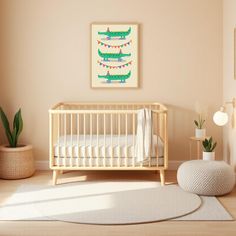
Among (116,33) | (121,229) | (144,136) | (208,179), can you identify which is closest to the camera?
(121,229)

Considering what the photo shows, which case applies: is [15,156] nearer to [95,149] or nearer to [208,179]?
[95,149]

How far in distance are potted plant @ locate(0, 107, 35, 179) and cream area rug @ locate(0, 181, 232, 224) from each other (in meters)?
0.39

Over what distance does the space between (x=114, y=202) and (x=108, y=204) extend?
0.24ft

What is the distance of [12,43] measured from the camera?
17.8ft

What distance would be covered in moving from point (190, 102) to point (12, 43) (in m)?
2.06

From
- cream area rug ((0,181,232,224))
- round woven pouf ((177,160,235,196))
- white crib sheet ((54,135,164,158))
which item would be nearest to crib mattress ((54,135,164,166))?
white crib sheet ((54,135,164,158))

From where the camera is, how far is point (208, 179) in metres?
4.22

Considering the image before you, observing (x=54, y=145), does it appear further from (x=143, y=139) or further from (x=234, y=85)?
(x=234, y=85)

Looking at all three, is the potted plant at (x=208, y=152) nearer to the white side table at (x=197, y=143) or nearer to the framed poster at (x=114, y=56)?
the white side table at (x=197, y=143)

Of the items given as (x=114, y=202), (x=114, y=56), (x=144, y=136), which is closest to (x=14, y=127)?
(x=114, y=56)

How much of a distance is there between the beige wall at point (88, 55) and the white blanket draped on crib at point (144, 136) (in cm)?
88

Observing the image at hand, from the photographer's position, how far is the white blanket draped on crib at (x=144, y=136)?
15.1ft

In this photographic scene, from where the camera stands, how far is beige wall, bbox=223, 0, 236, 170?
4.94m

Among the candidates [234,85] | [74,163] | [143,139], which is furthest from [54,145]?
[234,85]
